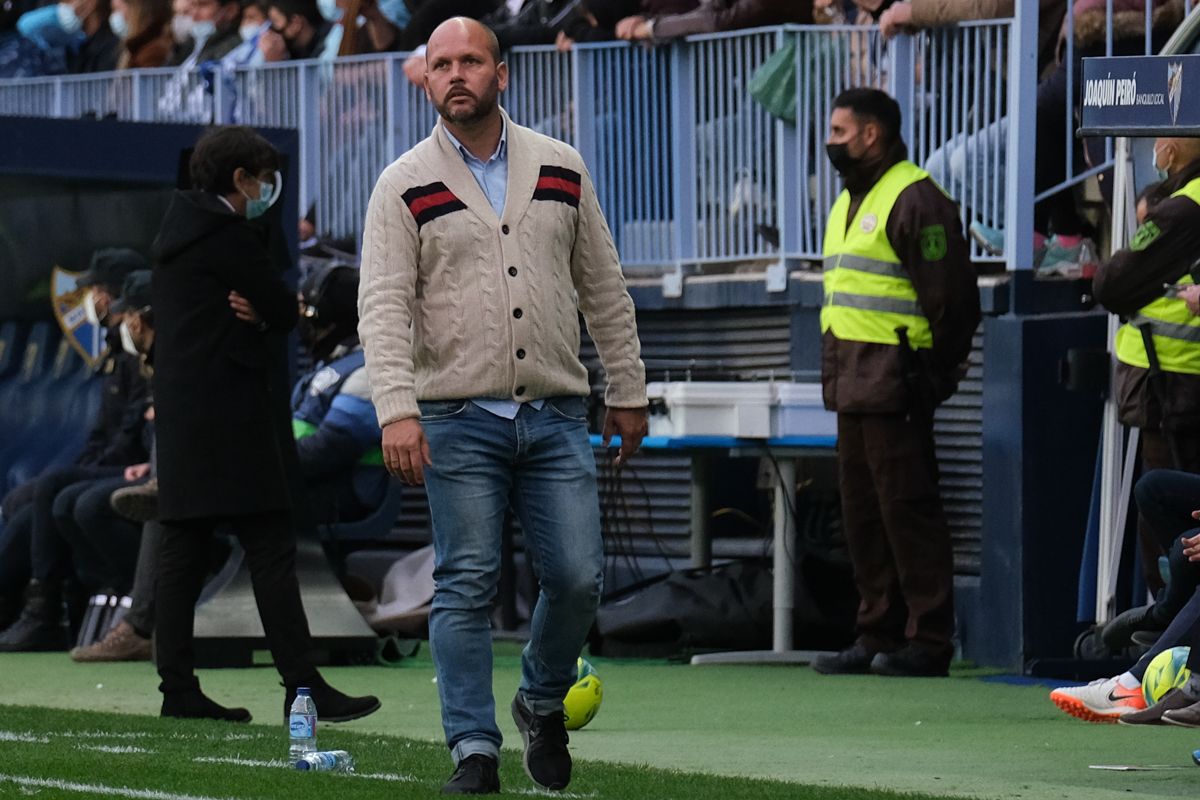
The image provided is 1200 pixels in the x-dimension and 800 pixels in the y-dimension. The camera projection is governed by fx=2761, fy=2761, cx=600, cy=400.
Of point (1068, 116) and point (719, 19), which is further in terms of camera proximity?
point (719, 19)

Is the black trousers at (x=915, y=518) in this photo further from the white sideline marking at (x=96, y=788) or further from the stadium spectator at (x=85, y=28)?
the stadium spectator at (x=85, y=28)

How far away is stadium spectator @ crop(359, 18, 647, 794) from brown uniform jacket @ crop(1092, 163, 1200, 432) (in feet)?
10.7

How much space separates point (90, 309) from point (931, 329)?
5516 millimetres

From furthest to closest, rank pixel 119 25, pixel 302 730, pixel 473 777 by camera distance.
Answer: pixel 119 25 → pixel 302 730 → pixel 473 777

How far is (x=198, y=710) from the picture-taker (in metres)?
9.22

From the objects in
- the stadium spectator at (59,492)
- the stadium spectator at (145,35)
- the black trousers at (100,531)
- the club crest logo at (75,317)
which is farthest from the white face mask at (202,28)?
the black trousers at (100,531)

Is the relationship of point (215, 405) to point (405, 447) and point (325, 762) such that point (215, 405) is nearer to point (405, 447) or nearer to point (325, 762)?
point (325, 762)

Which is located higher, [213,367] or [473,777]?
[213,367]

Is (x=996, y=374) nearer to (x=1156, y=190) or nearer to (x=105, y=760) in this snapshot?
(x=1156, y=190)

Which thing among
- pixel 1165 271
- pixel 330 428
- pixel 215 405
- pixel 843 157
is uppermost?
pixel 843 157

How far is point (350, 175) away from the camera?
1538 cm

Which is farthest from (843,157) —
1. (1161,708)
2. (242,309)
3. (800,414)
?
(1161,708)

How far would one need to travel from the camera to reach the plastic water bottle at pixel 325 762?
7.36 metres

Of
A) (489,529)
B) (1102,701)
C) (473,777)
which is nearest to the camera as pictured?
(473,777)
